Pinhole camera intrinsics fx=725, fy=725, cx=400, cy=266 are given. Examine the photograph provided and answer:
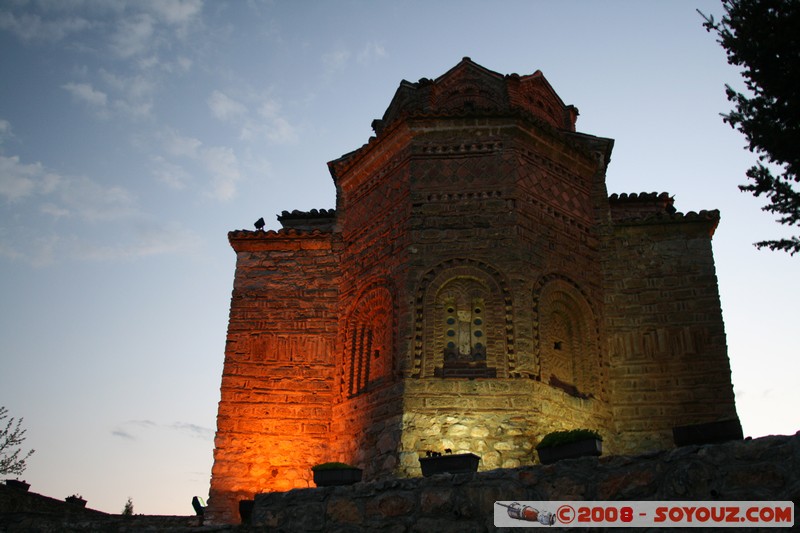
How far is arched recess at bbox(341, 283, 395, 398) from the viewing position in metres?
11.5

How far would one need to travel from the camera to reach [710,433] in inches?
225

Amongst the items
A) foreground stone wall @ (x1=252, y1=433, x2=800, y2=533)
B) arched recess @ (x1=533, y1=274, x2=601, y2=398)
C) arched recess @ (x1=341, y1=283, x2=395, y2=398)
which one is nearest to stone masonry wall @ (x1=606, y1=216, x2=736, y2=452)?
arched recess @ (x1=533, y1=274, x2=601, y2=398)

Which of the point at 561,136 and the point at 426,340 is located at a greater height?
the point at 561,136

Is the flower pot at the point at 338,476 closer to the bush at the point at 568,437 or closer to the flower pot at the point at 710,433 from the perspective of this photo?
the bush at the point at 568,437

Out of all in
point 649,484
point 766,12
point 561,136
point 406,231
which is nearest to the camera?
point 649,484

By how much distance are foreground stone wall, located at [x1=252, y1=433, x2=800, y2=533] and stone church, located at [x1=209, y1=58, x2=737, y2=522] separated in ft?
11.6

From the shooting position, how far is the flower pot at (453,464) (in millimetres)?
7148

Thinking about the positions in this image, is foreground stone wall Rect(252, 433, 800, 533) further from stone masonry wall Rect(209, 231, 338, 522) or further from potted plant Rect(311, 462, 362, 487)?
stone masonry wall Rect(209, 231, 338, 522)

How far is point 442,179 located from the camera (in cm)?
1226

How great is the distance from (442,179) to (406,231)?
114 cm

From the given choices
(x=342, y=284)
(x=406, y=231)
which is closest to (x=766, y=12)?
(x=406, y=231)

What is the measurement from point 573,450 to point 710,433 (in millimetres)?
2185

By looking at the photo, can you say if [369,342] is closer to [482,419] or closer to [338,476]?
[482,419]

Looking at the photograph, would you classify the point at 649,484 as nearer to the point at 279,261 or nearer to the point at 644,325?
the point at 644,325
